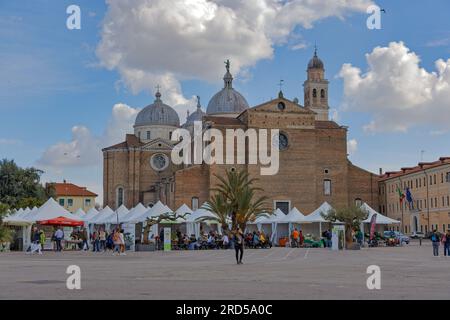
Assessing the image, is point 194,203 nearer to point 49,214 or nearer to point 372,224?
point 372,224

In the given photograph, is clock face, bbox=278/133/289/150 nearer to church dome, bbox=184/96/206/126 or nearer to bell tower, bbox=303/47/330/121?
church dome, bbox=184/96/206/126

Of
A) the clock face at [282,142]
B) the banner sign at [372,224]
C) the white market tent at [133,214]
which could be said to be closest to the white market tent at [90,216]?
the white market tent at [133,214]

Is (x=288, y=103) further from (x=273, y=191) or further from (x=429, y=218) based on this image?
(x=429, y=218)

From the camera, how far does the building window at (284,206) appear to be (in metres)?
66.8

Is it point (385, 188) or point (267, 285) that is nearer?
point (267, 285)

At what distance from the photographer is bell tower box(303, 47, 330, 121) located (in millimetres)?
105562

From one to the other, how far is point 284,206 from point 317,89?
141 feet

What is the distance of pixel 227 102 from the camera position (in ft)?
279

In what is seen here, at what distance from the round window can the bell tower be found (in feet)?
105

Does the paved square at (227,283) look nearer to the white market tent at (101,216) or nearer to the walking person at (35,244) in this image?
the walking person at (35,244)

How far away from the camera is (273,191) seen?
67062mm

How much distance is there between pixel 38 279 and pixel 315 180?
5285cm

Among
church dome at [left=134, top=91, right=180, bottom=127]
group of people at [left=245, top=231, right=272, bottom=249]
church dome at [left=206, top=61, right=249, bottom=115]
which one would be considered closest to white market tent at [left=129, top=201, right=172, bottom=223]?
group of people at [left=245, top=231, right=272, bottom=249]
